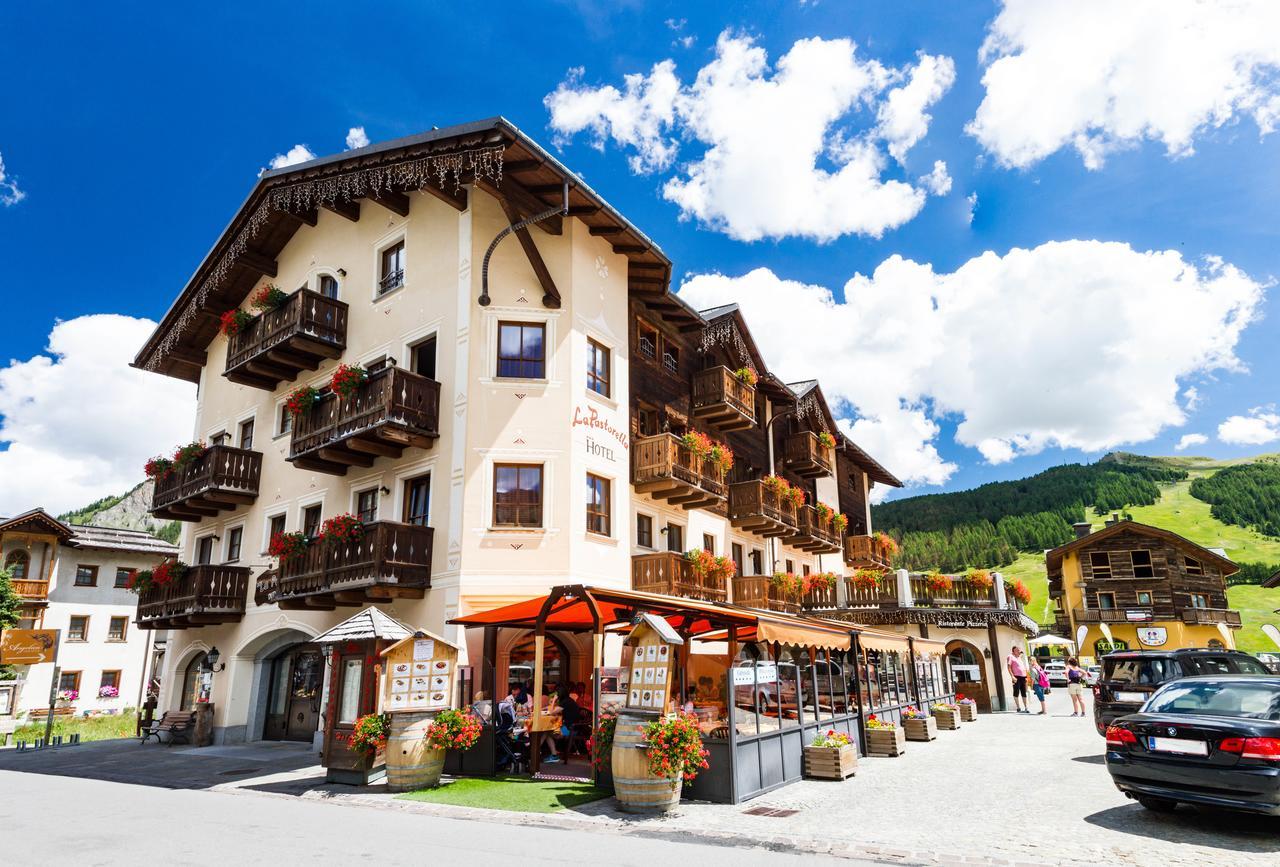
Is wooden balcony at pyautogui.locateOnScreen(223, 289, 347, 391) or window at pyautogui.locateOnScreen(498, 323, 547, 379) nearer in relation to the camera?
window at pyautogui.locateOnScreen(498, 323, 547, 379)

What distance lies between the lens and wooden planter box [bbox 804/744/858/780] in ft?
44.0

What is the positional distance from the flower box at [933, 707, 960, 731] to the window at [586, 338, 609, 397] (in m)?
13.2

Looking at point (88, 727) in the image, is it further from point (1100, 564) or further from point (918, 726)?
point (1100, 564)

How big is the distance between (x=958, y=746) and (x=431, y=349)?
15900 mm

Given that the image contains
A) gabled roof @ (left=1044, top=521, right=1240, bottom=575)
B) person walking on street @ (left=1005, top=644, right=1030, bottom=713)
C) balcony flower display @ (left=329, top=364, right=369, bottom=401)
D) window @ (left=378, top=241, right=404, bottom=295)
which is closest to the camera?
balcony flower display @ (left=329, top=364, right=369, bottom=401)

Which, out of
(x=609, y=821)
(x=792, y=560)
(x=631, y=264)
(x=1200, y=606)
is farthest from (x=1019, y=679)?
(x=1200, y=606)

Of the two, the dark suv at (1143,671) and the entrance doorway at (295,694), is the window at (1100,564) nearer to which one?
the dark suv at (1143,671)

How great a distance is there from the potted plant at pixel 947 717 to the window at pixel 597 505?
1137 cm

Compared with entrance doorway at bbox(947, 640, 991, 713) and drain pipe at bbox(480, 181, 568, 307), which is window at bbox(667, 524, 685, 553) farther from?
entrance doorway at bbox(947, 640, 991, 713)

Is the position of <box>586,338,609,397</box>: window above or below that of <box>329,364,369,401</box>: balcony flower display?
above

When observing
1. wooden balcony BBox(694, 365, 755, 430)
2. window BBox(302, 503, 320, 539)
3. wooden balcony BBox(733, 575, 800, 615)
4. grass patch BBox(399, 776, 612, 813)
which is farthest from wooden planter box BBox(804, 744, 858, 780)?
window BBox(302, 503, 320, 539)

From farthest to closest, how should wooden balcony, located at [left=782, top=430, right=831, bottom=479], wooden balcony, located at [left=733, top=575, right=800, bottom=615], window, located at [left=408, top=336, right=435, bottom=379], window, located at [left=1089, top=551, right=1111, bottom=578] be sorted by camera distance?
window, located at [left=1089, top=551, right=1111, bottom=578] < wooden balcony, located at [left=782, top=430, right=831, bottom=479] < wooden balcony, located at [left=733, top=575, right=800, bottom=615] < window, located at [left=408, top=336, right=435, bottom=379]

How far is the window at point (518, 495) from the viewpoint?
1798 centimetres

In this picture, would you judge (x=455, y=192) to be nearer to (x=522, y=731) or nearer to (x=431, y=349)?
(x=431, y=349)
